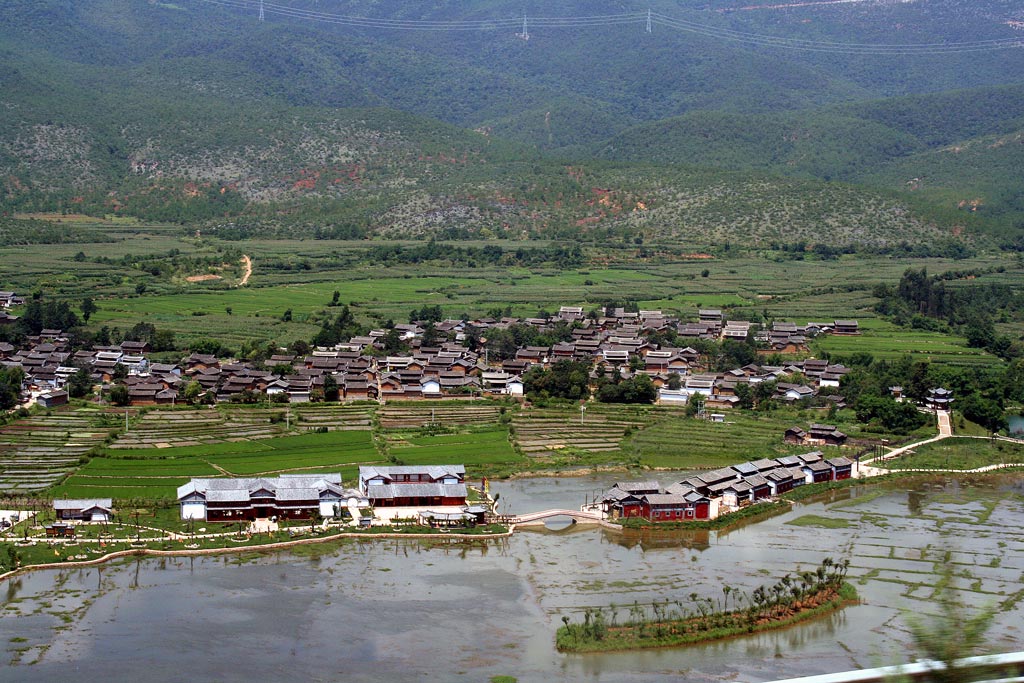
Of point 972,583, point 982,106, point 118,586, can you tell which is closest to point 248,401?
point 118,586

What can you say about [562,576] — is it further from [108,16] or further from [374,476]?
[108,16]

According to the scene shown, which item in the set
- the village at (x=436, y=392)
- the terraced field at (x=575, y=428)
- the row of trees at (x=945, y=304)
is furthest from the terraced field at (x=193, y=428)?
the row of trees at (x=945, y=304)

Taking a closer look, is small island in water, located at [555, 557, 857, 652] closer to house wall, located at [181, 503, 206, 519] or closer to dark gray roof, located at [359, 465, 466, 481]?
dark gray roof, located at [359, 465, 466, 481]

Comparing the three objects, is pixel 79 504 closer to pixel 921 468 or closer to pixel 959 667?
→ pixel 921 468

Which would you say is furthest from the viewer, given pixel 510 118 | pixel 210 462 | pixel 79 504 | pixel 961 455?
pixel 510 118

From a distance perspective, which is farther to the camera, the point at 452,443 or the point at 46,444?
the point at 452,443

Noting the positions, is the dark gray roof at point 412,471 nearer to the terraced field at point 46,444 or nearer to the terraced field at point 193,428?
the terraced field at point 193,428

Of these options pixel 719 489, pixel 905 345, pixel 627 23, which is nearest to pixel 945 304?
pixel 905 345
